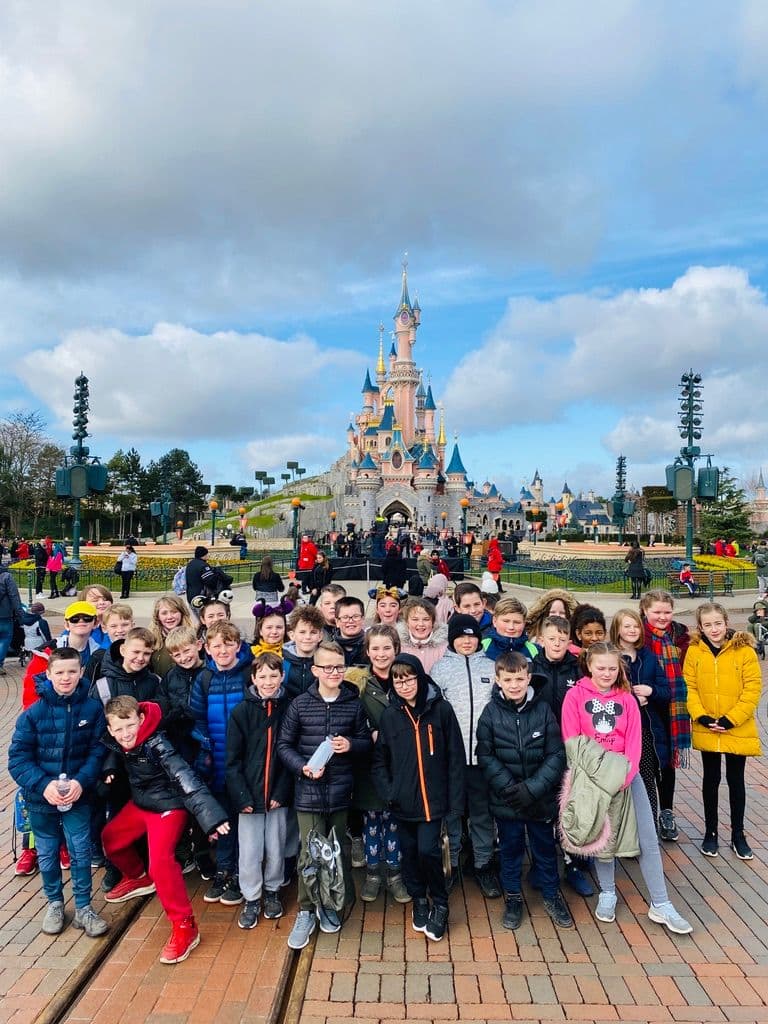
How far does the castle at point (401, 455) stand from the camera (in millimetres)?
82688

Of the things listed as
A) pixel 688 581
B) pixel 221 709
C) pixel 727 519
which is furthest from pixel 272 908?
pixel 727 519

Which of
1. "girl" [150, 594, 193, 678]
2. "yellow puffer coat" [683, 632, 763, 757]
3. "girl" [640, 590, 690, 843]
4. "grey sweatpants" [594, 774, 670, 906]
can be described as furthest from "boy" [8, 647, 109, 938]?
"yellow puffer coat" [683, 632, 763, 757]

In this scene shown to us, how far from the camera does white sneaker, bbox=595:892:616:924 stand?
3.85m

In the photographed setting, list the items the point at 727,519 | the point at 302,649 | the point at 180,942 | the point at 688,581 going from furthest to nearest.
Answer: the point at 727,519 → the point at 688,581 → the point at 302,649 → the point at 180,942

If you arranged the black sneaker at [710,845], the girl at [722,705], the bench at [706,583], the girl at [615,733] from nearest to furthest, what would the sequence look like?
the girl at [615,733] < the girl at [722,705] < the black sneaker at [710,845] < the bench at [706,583]

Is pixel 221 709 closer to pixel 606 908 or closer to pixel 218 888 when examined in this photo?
pixel 218 888

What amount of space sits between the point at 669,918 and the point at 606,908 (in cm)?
34

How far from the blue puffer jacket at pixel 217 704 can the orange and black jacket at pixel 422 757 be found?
0.95 metres

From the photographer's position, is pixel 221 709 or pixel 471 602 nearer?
pixel 221 709

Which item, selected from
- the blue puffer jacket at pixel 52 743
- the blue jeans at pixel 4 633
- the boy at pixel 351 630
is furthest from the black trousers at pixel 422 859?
the blue jeans at pixel 4 633

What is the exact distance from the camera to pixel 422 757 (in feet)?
12.2

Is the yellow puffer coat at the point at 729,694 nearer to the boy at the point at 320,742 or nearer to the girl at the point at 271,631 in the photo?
the boy at the point at 320,742

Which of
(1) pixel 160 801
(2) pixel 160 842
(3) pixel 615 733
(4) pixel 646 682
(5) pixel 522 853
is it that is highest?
(4) pixel 646 682

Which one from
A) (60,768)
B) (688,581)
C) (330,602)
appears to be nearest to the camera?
(60,768)
